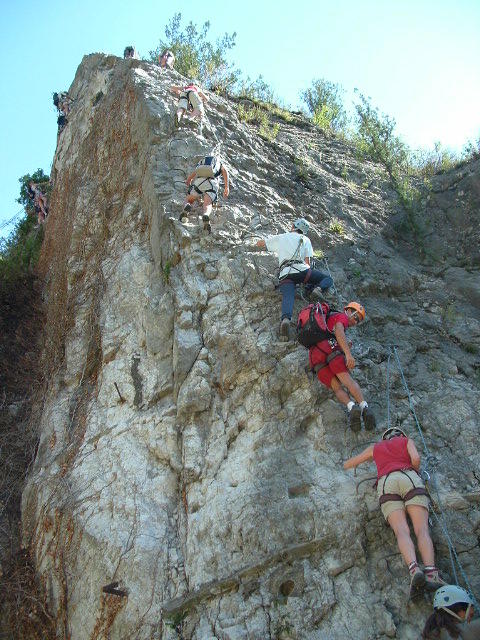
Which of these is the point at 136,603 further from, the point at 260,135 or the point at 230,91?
Answer: the point at 230,91

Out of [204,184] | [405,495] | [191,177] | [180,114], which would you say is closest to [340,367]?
[405,495]

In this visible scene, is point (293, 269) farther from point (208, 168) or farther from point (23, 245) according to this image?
point (23, 245)

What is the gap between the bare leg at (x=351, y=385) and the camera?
648 centimetres

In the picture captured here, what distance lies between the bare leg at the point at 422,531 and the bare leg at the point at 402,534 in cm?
8

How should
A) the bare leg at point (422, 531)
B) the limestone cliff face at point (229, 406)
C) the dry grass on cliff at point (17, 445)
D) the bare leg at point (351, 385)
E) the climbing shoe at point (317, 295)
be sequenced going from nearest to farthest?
1. the bare leg at point (422, 531)
2. the limestone cliff face at point (229, 406)
3. the bare leg at point (351, 385)
4. the dry grass on cliff at point (17, 445)
5. the climbing shoe at point (317, 295)

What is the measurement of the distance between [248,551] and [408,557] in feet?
5.20

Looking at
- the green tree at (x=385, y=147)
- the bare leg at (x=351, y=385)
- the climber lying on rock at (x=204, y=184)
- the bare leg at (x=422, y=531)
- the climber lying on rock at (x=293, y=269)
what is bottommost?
the bare leg at (x=422, y=531)

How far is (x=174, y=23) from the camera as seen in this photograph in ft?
63.1

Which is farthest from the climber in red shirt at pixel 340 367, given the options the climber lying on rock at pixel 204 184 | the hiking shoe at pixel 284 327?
the climber lying on rock at pixel 204 184

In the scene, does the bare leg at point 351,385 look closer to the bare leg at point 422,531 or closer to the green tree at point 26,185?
the bare leg at point 422,531

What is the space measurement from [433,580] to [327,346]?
8.58 ft

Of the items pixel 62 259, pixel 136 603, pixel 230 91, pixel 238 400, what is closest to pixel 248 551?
pixel 136 603

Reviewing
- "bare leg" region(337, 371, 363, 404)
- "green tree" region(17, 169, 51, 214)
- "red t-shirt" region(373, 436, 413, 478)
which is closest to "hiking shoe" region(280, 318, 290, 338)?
"bare leg" region(337, 371, 363, 404)

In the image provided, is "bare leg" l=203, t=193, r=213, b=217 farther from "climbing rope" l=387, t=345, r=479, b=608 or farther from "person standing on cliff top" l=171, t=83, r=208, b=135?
"climbing rope" l=387, t=345, r=479, b=608
